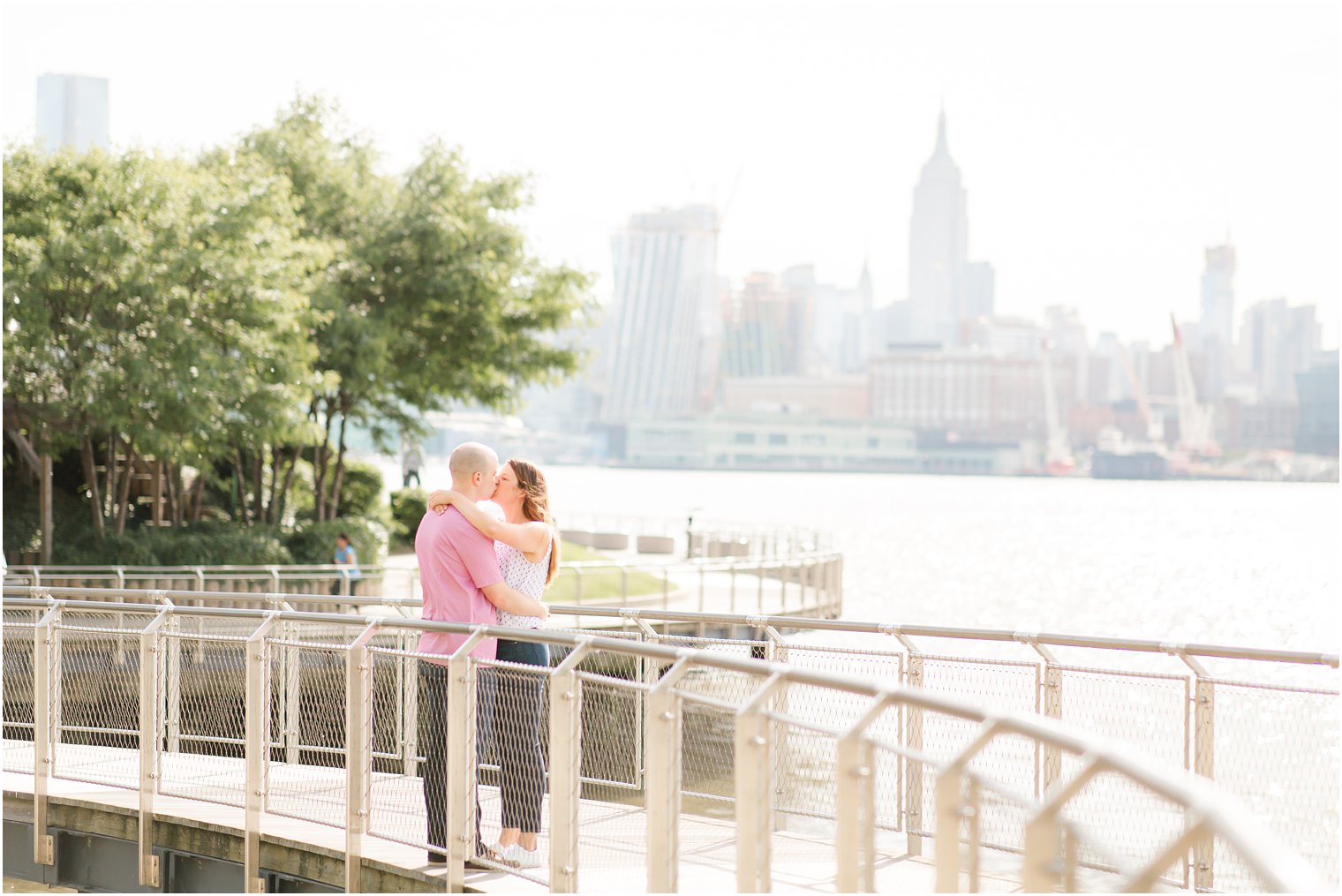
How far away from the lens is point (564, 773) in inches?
264

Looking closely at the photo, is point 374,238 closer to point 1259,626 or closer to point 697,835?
point 697,835

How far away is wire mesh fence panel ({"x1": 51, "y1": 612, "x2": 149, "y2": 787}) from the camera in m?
10.2

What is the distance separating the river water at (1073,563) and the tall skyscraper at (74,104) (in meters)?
29.1

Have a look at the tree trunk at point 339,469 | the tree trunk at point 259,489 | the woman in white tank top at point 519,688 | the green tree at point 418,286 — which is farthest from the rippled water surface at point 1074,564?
the tree trunk at point 259,489

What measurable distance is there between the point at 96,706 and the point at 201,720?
0.72 m

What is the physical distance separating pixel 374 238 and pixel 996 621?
29839 millimetres

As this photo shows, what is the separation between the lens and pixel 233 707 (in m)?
11.3

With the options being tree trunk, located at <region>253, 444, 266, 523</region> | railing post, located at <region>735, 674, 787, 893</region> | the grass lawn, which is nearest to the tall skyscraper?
tree trunk, located at <region>253, 444, 266, 523</region>

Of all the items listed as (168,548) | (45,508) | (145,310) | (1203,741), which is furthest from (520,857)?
(45,508)

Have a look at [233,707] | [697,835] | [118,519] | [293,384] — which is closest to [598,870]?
[697,835]

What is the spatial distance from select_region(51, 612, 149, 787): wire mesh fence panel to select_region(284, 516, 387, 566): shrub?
19044 mm

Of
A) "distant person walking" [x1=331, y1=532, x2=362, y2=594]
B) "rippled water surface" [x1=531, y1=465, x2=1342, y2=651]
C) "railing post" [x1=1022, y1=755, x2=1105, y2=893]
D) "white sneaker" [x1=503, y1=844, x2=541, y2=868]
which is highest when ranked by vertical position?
"railing post" [x1=1022, y1=755, x2=1105, y2=893]

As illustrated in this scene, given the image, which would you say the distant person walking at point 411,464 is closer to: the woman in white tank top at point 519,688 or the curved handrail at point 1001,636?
the curved handrail at point 1001,636

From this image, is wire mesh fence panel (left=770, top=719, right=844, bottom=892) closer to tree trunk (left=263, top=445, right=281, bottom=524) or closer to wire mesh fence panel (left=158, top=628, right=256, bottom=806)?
wire mesh fence panel (left=158, top=628, right=256, bottom=806)
